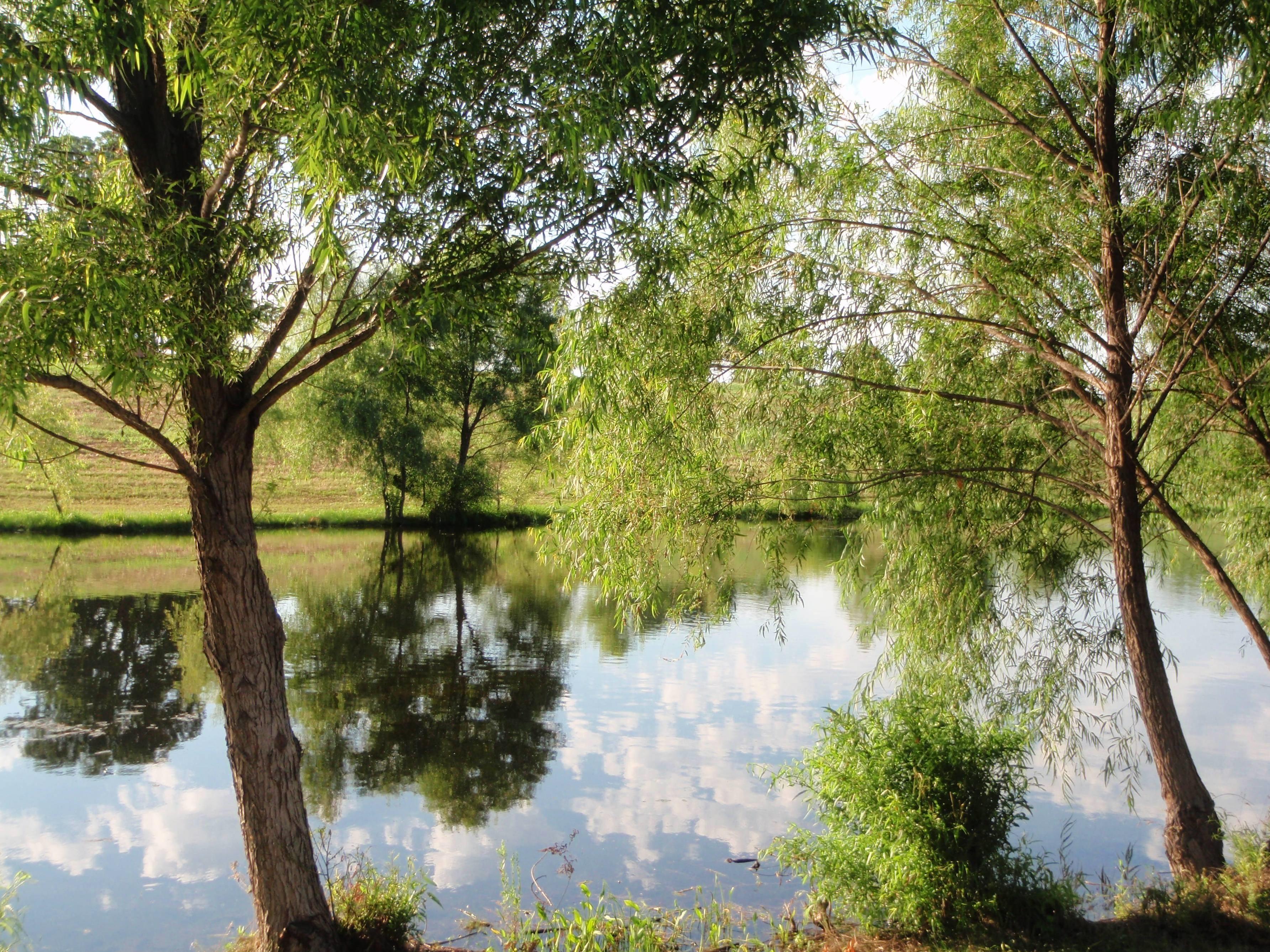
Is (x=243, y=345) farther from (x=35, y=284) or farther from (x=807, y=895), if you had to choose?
(x=807, y=895)

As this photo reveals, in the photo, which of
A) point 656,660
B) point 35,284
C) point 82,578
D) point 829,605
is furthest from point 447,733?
point 82,578

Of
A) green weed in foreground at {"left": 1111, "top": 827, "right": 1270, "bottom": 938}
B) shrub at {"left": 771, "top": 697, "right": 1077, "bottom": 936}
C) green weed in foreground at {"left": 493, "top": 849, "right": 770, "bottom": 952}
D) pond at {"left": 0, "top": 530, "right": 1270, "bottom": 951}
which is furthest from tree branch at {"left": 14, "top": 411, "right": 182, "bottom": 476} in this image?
green weed in foreground at {"left": 1111, "top": 827, "right": 1270, "bottom": 938}

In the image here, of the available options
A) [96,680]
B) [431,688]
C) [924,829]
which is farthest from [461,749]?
[924,829]

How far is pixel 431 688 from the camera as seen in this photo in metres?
12.5

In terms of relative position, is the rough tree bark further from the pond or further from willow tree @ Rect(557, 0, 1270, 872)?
the pond

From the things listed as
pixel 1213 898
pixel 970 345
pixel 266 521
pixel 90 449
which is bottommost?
pixel 1213 898

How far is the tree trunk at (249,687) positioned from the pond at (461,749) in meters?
1.50

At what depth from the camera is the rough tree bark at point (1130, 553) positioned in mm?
6070

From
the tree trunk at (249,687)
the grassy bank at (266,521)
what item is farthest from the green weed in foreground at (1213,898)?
the grassy bank at (266,521)

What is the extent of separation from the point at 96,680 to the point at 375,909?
337 inches

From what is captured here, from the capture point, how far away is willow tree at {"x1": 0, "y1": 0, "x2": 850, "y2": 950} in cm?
369

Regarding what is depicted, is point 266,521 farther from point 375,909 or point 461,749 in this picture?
point 375,909

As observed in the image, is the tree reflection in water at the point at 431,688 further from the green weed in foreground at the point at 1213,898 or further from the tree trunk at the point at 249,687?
the green weed in foreground at the point at 1213,898

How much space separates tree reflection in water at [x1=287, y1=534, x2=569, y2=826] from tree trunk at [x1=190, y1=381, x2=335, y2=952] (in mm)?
3337
